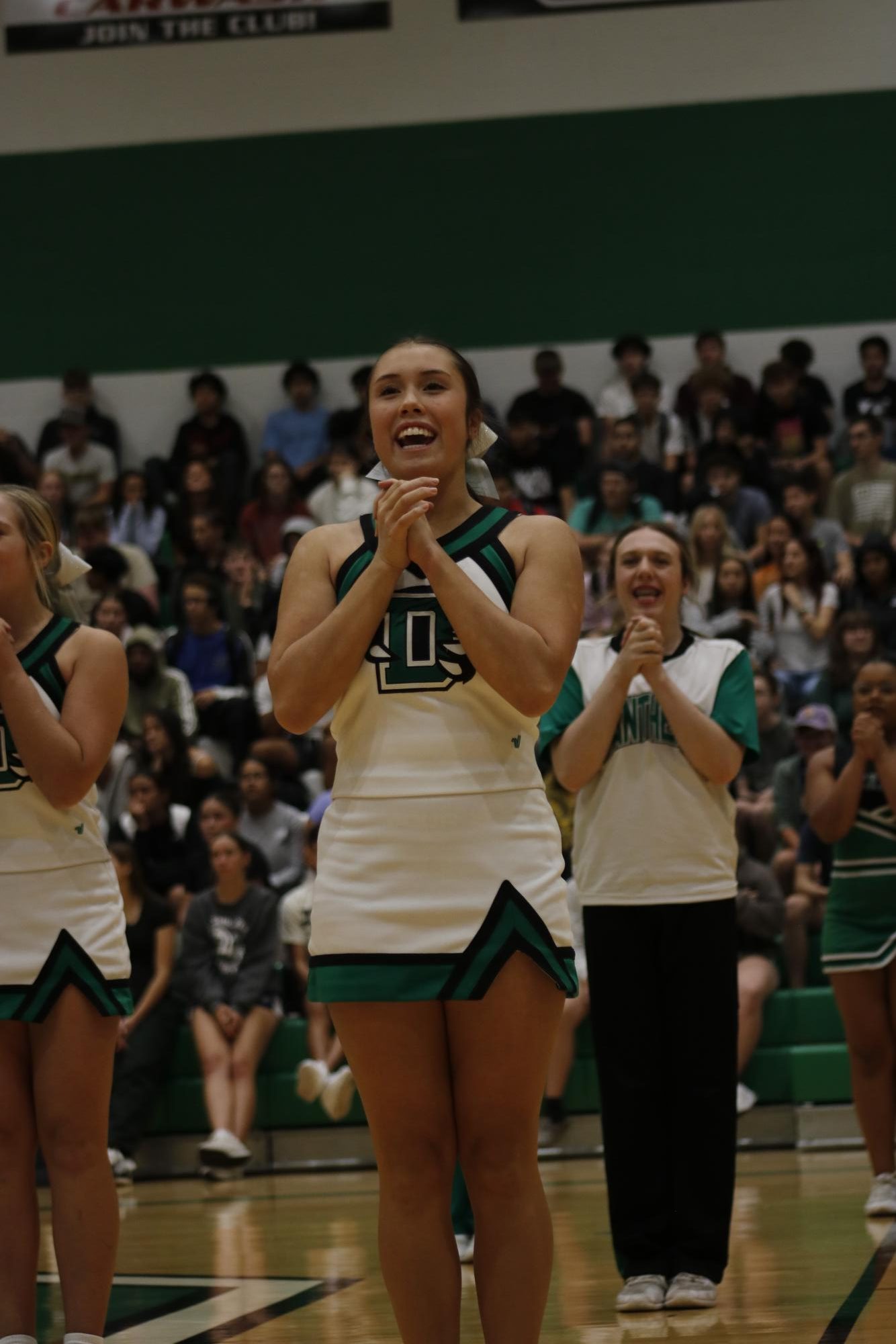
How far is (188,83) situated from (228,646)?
527 cm

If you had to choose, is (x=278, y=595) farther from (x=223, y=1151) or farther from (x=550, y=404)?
(x=223, y=1151)

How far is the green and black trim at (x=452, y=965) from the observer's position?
7.94 ft

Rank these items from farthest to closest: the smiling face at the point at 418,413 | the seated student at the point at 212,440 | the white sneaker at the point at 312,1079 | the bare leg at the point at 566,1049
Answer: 1. the seated student at the point at 212,440
2. the bare leg at the point at 566,1049
3. the white sneaker at the point at 312,1079
4. the smiling face at the point at 418,413

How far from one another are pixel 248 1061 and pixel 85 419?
22.7 ft

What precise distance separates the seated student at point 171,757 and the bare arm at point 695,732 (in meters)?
5.20

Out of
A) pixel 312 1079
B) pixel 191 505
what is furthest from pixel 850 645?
pixel 191 505

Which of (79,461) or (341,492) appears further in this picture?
(79,461)

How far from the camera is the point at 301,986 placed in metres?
7.80

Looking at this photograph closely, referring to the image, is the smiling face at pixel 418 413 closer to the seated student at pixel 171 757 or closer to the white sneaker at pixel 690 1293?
the white sneaker at pixel 690 1293

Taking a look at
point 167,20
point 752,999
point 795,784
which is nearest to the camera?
point 752,999

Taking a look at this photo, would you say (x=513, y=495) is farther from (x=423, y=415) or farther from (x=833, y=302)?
(x=423, y=415)

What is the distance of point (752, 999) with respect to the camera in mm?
7047

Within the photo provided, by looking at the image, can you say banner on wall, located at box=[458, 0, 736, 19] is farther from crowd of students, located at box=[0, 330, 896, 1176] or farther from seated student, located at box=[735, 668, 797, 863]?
seated student, located at box=[735, 668, 797, 863]

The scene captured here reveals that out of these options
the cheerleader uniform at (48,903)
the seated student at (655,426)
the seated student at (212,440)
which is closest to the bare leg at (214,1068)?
the cheerleader uniform at (48,903)
